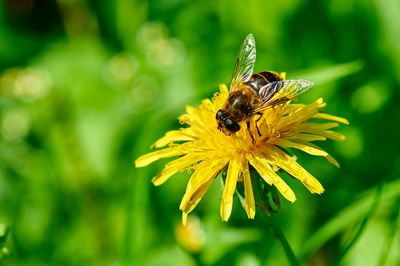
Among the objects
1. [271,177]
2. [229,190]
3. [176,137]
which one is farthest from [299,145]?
[176,137]

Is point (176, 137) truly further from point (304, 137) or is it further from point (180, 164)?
point (304, 137)

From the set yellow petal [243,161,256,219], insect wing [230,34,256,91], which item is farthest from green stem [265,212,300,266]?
insect wing [230,34,256,91]

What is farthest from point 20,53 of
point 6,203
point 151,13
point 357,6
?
point 357,6

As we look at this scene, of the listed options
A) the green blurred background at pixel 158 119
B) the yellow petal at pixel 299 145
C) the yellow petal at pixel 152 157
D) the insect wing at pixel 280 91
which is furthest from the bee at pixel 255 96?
the green blurred background at pixel 158 119

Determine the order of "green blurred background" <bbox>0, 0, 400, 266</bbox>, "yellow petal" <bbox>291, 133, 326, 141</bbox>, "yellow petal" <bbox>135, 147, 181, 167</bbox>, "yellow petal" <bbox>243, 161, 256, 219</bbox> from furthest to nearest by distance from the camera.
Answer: "green blurred background" <bbox>0, 0, 400, 266</bbox>, "yellow petal" <bbox>135, 147, 181, 167</bbox>, "yellow petal" <bbox>291, 133, 326, 141</bbox>, "yellow petal" <bbox>243, 161, 256, 219</bbox>

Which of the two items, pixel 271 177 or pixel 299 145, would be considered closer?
pixel 271 177

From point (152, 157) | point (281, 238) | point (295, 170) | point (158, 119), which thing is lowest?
point (281, 238)

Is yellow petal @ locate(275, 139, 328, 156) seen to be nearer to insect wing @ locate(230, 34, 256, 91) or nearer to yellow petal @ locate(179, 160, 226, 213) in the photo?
yellow petal @ locate(179, 160, 226, 213)
